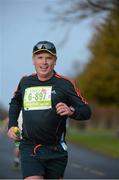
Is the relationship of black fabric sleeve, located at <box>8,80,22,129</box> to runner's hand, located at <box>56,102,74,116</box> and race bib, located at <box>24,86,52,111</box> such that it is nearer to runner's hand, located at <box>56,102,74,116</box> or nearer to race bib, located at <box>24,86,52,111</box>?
race bib, located at <box>24,86,52,111</box>

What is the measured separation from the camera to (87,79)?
51.8 meters

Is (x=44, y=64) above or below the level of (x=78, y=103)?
above

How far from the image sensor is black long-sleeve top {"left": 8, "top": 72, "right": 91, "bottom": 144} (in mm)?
6953

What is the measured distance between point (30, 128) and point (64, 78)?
0.62 metres

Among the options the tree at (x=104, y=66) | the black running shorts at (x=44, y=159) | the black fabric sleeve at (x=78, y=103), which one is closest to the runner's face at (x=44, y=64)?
the black fabric sleeve at (x=78, y=103)

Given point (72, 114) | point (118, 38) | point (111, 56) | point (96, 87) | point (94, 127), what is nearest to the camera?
point (72, 114)

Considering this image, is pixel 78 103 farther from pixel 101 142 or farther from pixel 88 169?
pixel 101 142

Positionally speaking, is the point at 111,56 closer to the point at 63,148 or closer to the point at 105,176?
the point at 105,176

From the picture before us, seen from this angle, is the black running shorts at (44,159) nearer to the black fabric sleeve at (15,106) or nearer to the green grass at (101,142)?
the black fabric sleeve at (15,106)

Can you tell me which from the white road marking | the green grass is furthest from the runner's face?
the green grass

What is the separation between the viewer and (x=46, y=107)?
7023 millimetres

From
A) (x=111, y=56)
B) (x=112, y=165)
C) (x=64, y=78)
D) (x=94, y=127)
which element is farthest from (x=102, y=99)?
(x=64, y=78)

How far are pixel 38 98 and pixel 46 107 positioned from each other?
14 centimetres

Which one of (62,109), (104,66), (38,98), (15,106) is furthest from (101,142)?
(62,109)
